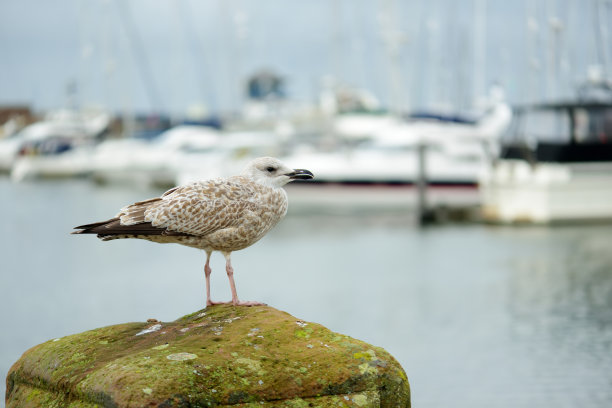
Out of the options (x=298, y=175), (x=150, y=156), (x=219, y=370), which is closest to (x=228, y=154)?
(x=150, y=156)

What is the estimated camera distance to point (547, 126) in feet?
109

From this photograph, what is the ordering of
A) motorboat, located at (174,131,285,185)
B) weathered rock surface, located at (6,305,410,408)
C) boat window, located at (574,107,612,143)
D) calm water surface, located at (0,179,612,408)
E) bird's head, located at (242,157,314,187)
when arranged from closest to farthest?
1. weathered rock surface, located at (6,305,410,408)
2. bird's head, located at (242,157,314,187)
3. calm water surface, located at (0,179,612,408)
4. boat window, located at (574,107,612,143)
5. motorboat, located at (174,131,285,185)

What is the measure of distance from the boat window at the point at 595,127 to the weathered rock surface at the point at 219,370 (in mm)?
28255

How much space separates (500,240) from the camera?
3269cm

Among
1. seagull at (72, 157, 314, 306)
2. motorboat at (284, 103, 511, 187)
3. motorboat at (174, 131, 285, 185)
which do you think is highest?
seagull at (72, 157, 314, 306)

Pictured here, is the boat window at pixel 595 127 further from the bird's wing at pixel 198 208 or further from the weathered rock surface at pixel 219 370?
the weathered rock surface at pixel 219 370

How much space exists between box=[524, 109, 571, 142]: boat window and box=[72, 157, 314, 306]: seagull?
27.6m

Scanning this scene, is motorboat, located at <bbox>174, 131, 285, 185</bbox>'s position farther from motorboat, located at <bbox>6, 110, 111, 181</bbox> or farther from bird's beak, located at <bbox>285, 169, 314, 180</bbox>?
bird's beak, located at <bbox>285, 169, 314, 180</bbox>

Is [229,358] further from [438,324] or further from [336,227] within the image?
[336,227]

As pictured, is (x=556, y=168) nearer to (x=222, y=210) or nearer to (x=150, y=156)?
(x=222, y=210)

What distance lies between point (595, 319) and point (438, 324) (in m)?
3.36

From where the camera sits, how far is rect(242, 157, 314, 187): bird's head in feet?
21.8

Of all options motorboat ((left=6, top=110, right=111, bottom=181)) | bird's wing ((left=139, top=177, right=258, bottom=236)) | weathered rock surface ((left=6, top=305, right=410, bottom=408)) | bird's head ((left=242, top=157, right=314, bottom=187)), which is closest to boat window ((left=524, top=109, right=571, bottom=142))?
bird's head ((left=242, top=157, right=314, bottom=187))

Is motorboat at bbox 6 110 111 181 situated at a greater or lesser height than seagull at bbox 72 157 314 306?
lesser
